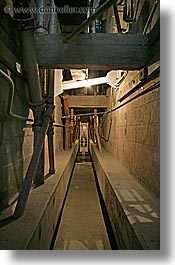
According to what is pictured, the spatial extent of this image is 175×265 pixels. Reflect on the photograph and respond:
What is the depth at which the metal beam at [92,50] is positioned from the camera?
9.00 ft

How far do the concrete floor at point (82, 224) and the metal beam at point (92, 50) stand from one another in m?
2.06

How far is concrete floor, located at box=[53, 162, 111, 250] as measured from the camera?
3.10m

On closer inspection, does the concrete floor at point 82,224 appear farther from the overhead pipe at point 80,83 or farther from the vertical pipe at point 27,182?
the overhead pipe at point 80,83

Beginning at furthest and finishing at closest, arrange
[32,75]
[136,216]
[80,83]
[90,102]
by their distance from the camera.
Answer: [90,102] → [80,83] → [32,75] → [136,216]

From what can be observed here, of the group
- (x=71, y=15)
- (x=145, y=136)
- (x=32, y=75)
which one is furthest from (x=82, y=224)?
(x=71, y=15)

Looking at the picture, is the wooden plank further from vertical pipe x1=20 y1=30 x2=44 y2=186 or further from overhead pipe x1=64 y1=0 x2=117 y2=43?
overhead pipe x1=64 y1=0 x2=117 y2=43

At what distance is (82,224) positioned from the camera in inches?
147

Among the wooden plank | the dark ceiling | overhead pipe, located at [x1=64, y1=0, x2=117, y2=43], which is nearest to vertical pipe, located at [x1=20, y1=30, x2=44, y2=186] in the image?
overhead pipe, located at [x1=64, y1=0, x2=117, y2=43]

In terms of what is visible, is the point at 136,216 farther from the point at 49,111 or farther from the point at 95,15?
the point at 95,15

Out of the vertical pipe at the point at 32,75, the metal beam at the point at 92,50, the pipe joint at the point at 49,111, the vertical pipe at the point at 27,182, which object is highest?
the metal beam at the point at 92,50

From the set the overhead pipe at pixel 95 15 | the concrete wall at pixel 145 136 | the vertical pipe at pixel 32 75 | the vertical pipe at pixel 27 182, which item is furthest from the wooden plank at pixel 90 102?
the vertical pipe at pixel 27 182

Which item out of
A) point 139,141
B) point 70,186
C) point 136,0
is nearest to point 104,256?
point 139,141

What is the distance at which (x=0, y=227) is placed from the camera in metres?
1.83

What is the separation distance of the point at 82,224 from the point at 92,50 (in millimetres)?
2411
